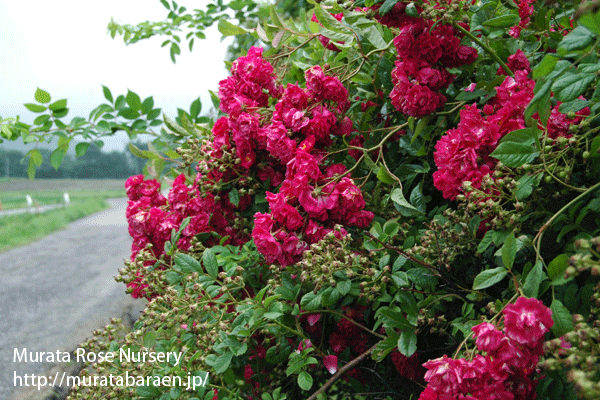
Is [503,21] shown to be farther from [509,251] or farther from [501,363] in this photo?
[501,363]

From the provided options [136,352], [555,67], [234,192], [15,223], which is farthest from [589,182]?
[15,223]

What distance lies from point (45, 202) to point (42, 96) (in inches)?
110

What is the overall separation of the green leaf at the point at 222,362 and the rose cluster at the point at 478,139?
46 cm

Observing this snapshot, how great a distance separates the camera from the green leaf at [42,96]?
46.9 inches

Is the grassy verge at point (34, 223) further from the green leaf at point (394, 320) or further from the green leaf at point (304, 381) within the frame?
the green leaf at point (394, 320)

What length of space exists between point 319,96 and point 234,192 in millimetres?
278

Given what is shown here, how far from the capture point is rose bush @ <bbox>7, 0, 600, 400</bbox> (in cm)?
51

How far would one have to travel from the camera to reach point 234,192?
0.89m

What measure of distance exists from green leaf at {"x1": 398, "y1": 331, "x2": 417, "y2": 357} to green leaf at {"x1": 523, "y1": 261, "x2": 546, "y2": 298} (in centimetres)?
19

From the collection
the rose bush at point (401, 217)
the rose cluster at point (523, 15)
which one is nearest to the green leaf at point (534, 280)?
the rose bush at point (401, 217)

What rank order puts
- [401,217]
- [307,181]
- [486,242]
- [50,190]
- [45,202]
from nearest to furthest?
[486,242], [307,181], [401,217], [45,202], [50,190]

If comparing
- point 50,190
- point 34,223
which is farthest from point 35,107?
point 50,190

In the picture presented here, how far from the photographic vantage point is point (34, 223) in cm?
316

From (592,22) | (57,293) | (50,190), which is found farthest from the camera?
(50,190)
